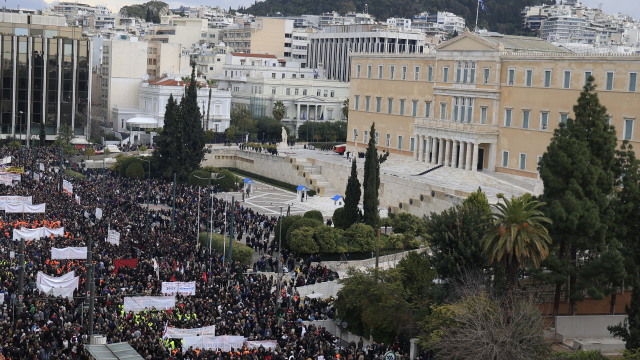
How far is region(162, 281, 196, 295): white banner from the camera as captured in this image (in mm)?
34625

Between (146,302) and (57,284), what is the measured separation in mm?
3473

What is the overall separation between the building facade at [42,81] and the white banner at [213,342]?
64630 millimetres

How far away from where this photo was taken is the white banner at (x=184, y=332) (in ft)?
98.0

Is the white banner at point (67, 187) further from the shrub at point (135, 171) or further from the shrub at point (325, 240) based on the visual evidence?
the shrub at point (135, 171)

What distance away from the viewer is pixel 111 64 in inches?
4279

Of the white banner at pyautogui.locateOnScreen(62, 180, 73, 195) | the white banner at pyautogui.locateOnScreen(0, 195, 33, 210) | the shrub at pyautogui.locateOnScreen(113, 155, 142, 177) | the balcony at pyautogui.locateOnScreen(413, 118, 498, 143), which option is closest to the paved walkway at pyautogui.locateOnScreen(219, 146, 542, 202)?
the balcony at pyautogui.locateOnScreen(413, 118, 498, 143)

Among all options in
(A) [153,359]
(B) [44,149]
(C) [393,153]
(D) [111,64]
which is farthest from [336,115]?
(A) [153,359]

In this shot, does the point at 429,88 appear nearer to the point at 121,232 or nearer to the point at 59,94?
the point at 121,232

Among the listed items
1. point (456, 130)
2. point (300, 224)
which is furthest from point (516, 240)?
point (456, 130)

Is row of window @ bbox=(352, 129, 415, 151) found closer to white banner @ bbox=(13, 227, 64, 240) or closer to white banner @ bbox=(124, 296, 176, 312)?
white banner @ bbox=(13, 227, 64, 240)

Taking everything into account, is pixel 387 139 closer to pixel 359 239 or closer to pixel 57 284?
pixel 359 239

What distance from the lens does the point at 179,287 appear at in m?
34.9

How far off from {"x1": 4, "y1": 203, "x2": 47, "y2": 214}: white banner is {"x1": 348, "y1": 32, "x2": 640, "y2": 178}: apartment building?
30949mm

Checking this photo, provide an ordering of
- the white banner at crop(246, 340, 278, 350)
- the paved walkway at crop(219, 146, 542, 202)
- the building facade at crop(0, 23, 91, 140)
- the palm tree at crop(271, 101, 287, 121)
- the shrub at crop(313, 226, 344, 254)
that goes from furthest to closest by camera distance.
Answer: the palm tree at crop(271, 101, 287, 121) < the building facade at crop(0, 23, 91, 140) < the paved walkway at crop(219, 146, 542, 202) < the shrub at crop(313, 226, 344, 254) < the white banner at crop(246, 340, 278, 350)
